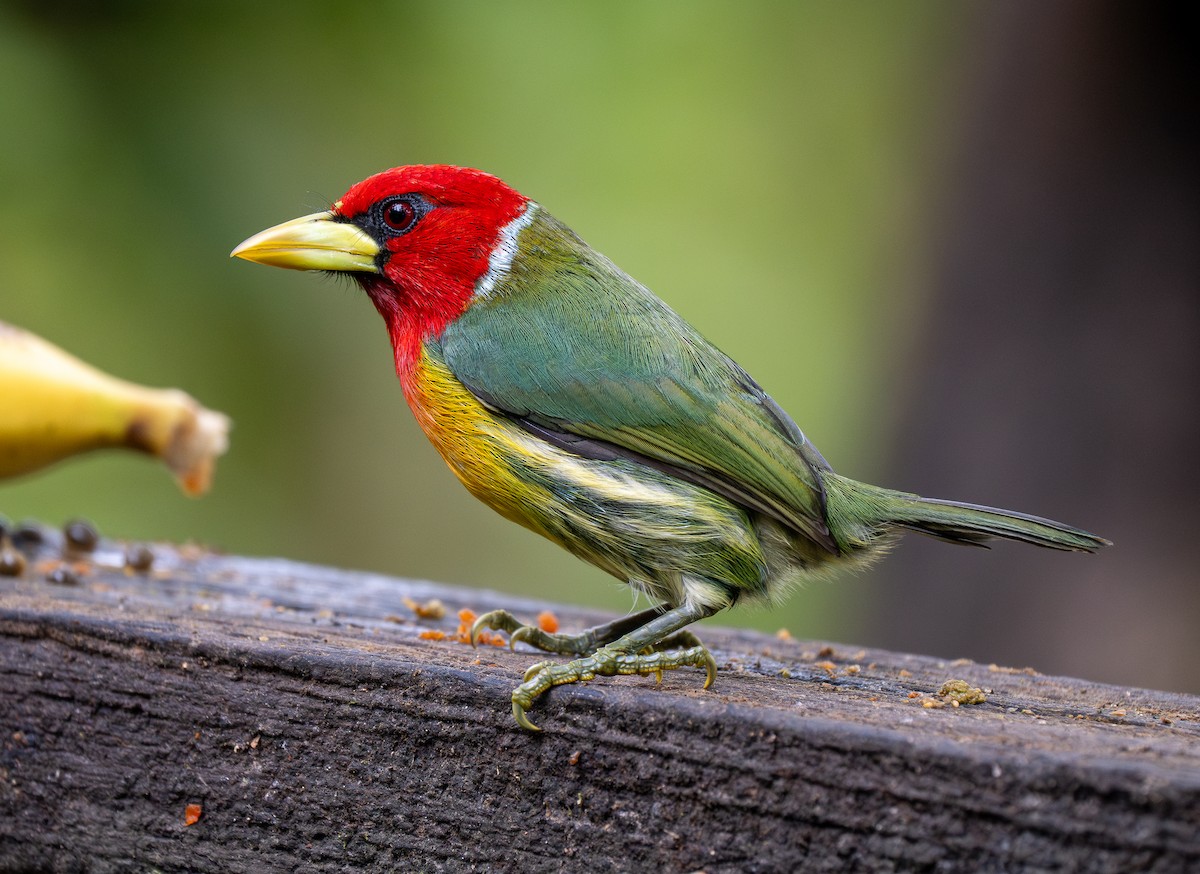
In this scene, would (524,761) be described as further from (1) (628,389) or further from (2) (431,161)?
(2) (431,161)

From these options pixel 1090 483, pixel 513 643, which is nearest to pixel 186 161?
pixel 513 643

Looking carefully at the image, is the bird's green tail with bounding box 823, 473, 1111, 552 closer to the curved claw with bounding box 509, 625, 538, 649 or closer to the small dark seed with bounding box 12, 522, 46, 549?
the curved claw with bounding box 509, 625, 538, 649

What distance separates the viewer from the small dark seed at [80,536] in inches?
144

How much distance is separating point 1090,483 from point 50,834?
4.12 m

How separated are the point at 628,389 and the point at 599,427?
105 mm

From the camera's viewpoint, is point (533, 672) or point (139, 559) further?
point (139, 559)

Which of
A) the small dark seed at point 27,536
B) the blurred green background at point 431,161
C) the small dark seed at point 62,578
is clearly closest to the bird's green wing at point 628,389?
the blurred green background at point 431,161

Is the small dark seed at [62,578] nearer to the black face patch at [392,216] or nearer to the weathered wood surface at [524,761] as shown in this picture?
the weathered wood surface at [524,761]

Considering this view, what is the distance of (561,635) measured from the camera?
2.74 m

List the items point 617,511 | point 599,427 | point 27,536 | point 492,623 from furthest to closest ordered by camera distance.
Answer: point 27,536 → point 492,623 → point 599,427 → point 617,511

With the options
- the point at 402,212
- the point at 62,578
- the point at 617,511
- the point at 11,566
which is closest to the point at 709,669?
the point at 617,511

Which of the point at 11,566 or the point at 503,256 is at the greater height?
the point at 503,256

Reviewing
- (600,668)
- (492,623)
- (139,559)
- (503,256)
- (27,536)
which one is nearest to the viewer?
(600,668)

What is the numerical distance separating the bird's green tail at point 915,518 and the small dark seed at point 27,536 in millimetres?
2413
